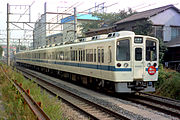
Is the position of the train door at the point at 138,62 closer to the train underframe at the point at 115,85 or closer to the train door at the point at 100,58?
the train underframe at the point at 115,85

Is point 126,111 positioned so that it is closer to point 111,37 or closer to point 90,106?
point 90,106

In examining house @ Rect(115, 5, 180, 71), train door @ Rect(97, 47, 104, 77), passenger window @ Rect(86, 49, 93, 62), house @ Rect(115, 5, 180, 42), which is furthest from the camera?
house @ Rect(115, 5, 180, 42)

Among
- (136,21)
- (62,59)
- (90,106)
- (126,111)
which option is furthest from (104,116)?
(136,21)

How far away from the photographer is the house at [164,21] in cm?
2191

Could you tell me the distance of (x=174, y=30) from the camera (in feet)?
76.0

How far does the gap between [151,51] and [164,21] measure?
12.8 metres

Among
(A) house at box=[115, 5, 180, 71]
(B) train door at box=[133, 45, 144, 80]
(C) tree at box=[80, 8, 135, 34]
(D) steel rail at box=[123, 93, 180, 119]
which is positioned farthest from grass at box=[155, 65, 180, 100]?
(C) tree at box=[80, 8, 135, 34]

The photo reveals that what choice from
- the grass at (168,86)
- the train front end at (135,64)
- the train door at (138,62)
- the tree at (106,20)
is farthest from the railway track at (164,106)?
the tree at (106,20)

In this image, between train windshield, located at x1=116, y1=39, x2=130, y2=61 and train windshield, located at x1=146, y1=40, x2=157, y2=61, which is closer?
train windshield, located at x1=116, y1=39, x2=130, y2=61

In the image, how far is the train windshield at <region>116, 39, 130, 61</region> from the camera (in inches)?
408

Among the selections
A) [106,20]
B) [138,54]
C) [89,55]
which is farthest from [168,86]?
[106,20]

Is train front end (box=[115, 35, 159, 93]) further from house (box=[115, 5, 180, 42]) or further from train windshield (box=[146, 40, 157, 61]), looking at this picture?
house (box=[115, 5, 180, 42])

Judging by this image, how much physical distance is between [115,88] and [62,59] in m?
Answer: 8.31

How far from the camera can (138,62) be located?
10484 mm
